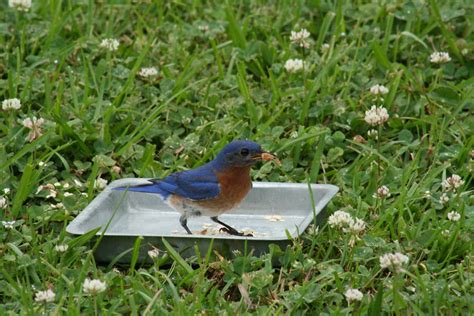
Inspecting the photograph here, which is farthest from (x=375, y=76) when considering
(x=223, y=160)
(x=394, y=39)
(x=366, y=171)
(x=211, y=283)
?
(x=211, y=283)

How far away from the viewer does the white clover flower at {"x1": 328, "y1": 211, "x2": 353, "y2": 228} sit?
565cm

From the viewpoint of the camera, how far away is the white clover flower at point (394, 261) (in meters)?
5.08

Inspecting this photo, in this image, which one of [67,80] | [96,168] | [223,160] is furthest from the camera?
[67,80]

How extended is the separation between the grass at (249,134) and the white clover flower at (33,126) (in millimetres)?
87

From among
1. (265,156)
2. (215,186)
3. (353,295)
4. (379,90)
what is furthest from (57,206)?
(379,90)

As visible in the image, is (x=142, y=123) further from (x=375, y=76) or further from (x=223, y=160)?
(x=375, y=76)

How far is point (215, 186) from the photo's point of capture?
5891 millimetres

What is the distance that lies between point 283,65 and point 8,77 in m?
1.83

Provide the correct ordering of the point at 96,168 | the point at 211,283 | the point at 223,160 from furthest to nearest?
1. the point at 96,168
2. the point at 223,160
3. the point at 211,283

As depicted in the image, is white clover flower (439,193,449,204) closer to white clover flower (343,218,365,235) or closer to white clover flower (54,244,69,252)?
white clover flower (343,218,365,235)

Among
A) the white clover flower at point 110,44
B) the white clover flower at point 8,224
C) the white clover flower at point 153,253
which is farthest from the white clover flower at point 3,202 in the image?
the white clover flower at point 110,44

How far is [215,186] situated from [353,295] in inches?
46.1

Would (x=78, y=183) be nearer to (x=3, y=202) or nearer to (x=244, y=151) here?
(x=3, y=202)

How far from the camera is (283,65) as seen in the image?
771 cm
